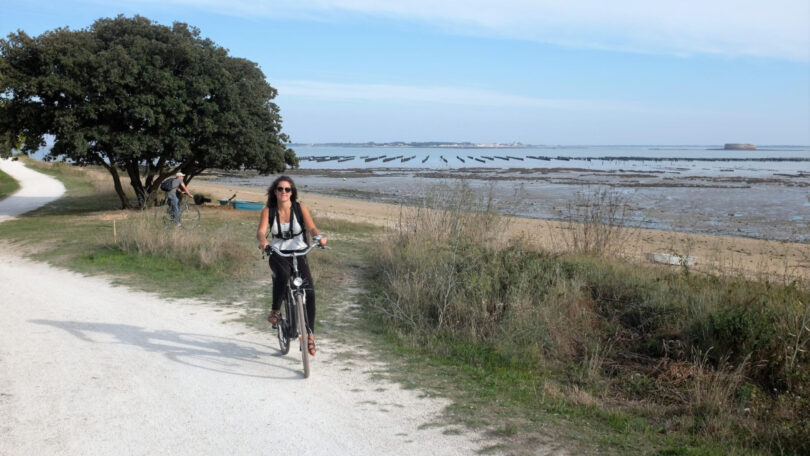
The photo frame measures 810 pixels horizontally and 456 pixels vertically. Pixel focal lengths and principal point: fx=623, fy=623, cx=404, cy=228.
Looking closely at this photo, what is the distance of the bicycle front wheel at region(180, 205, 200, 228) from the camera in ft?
54.1

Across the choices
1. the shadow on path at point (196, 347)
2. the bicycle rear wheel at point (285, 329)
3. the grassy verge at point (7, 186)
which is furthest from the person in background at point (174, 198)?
the grassy verge at point (7, 186)

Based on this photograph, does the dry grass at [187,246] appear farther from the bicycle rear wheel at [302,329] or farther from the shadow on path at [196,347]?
the bicycle rear wheel at [302,329]

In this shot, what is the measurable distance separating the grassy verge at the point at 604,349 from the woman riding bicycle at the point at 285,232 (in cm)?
142

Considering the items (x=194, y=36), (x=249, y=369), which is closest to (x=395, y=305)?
(x=249, y=369)

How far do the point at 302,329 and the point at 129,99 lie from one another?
13.5 metres

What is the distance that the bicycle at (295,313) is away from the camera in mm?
5785

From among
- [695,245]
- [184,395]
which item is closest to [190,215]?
[184,395]

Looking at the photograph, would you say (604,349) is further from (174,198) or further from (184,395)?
(174,198)

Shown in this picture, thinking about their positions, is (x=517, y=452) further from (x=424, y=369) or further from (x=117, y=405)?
(x=117, y=405)

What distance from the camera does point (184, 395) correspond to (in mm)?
5293

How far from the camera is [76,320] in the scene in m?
7.68

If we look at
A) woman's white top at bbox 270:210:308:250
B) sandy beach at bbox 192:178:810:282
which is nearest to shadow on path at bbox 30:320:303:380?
woman's white top at bbox 270:210:308:250

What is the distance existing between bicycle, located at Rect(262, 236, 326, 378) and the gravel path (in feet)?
0.73

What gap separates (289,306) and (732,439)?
4.01m
